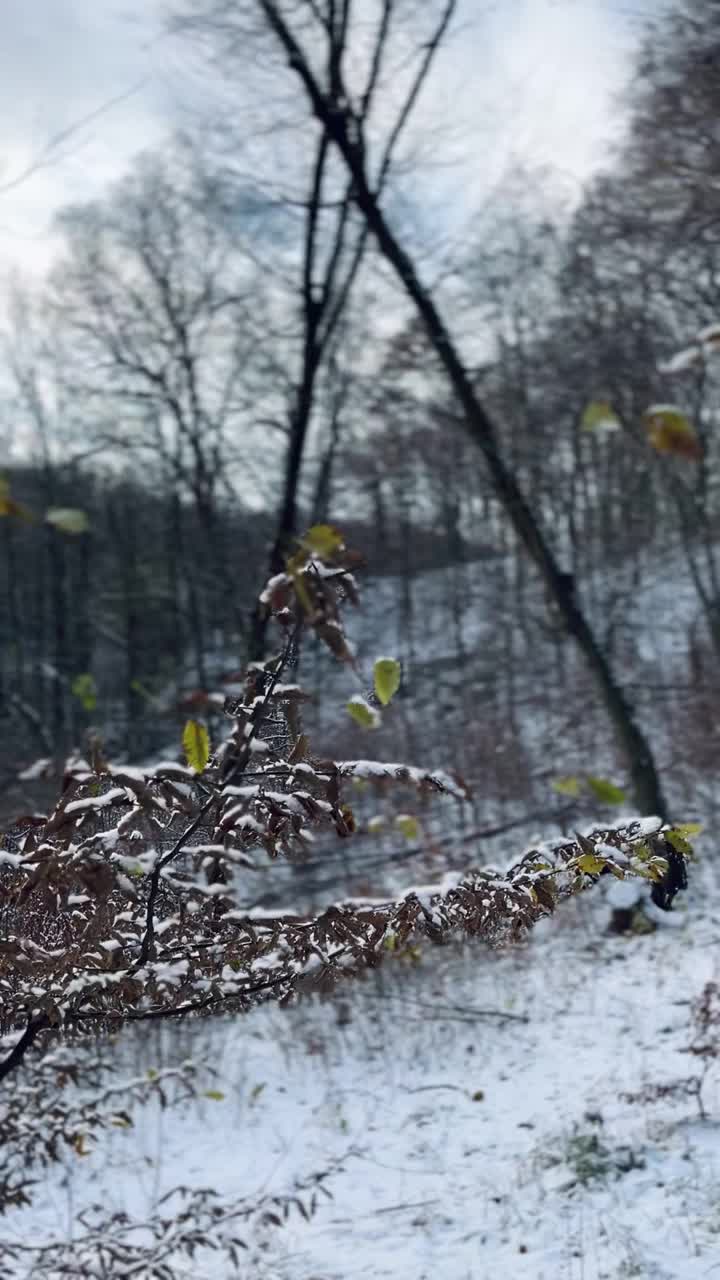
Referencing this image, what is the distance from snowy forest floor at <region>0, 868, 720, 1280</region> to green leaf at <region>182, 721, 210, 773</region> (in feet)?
9.96

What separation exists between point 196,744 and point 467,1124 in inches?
185

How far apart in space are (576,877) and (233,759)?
3.80 ft

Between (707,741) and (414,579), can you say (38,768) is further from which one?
(414,579)

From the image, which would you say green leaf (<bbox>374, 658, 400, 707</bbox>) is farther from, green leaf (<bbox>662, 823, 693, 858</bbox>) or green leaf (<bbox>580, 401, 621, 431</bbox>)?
green leaf (<bbox>662, 823, 693, 858</bbox>)

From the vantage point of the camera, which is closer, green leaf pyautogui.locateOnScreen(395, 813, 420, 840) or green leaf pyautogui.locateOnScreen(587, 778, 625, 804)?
green leaf pyautogui.locateOnScreen(587, 778, 625, 804)

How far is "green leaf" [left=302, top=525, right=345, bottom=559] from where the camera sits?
115 cm

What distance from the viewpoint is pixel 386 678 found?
1.49 m

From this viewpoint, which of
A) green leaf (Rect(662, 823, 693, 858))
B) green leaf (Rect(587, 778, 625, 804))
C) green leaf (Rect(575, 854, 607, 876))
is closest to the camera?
green leaf (Rect(587, 778, 625, 804))

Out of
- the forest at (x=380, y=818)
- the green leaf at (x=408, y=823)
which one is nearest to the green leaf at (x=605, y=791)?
the forest at (x=380, y=818)

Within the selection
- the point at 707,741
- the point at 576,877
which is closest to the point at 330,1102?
the point at 576,877

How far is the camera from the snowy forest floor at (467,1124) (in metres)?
3.94

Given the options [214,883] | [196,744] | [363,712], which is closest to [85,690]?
[214,883]

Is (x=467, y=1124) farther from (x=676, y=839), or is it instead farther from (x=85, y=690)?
(x=676, y=839)

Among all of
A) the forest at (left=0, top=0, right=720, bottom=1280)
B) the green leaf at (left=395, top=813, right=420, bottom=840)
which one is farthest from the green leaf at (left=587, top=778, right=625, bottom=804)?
the green leaf at (left=395, top=813, right=420, bottom=840)
